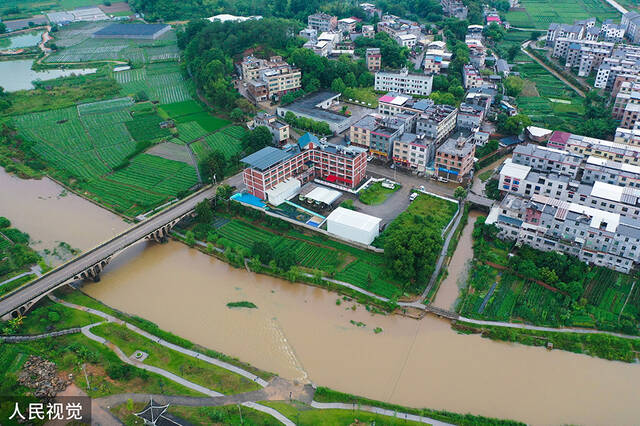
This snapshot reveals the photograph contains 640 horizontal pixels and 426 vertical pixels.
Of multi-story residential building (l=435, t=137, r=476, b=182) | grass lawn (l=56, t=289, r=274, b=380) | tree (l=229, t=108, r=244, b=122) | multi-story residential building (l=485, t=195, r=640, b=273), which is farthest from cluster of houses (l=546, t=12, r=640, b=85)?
grass lawn (l=56, t=289, r=274, b=380)

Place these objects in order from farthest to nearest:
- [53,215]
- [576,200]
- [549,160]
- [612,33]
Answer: [612,33] → [53,215] → [549,160] → [576,200]

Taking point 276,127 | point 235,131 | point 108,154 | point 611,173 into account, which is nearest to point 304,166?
point 276,127

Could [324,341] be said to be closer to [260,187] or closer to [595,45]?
[260,187]

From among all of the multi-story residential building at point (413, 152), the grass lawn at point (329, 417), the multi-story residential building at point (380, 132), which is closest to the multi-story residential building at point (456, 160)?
the multi-story residential building at point (413, 152)

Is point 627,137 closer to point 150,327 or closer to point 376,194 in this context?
point 376,194

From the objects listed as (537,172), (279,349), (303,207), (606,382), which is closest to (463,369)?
(606,382)

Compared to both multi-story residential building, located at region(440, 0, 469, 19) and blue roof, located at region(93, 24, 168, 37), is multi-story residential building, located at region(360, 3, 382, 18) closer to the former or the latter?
multi-story residential building, located at region(440, 0, 469, 19)

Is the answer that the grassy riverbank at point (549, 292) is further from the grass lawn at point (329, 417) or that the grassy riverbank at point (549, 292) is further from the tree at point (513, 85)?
the tree at point (513, 85)
